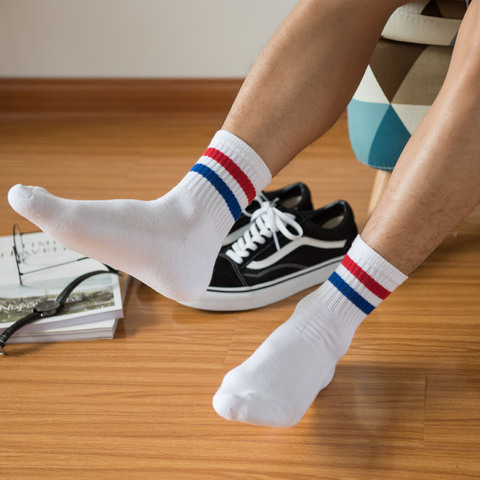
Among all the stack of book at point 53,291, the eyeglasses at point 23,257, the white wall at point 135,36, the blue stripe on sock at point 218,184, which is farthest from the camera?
the white wall at point 135,36

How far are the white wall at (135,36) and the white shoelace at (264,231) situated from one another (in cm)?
89

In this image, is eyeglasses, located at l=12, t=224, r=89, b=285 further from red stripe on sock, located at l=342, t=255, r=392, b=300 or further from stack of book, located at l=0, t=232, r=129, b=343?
red stripe on sock, located at l=342, t=255, r=392, b=300

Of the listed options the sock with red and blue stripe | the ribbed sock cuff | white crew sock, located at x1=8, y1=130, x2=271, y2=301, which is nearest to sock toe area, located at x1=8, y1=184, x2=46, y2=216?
white crew sock, located at x1=8, y1=130, x2=271, y2=301

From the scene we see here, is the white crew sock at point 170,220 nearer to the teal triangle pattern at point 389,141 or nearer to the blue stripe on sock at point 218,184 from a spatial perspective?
the blue stripe on sock at point 218,184

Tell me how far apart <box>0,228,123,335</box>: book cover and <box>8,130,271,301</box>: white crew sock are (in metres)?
0.20

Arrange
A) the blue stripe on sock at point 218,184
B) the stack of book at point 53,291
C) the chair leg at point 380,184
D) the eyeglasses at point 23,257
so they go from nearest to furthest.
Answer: the blue stripe on sock at point 218,184 < the stack of book at point 53,291 < the eyeglasses at point 23,257 < the chair leg at point 380,184

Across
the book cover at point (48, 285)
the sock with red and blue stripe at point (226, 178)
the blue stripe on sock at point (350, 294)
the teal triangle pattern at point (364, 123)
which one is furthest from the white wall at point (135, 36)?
the blue stripe on sock at point (350, 294)

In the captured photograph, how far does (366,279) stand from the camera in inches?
28.0

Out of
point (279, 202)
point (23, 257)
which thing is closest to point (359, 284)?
point (279, 202)

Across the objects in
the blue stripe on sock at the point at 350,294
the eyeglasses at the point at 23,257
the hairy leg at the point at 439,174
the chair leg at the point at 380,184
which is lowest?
the eyeglasses at the point at 23,257

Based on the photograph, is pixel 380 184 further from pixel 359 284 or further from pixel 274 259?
pixel 359 284

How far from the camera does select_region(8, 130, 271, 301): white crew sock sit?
70 centimetres

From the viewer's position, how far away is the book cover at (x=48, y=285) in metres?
0.92

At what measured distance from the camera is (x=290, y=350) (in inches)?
28.0
